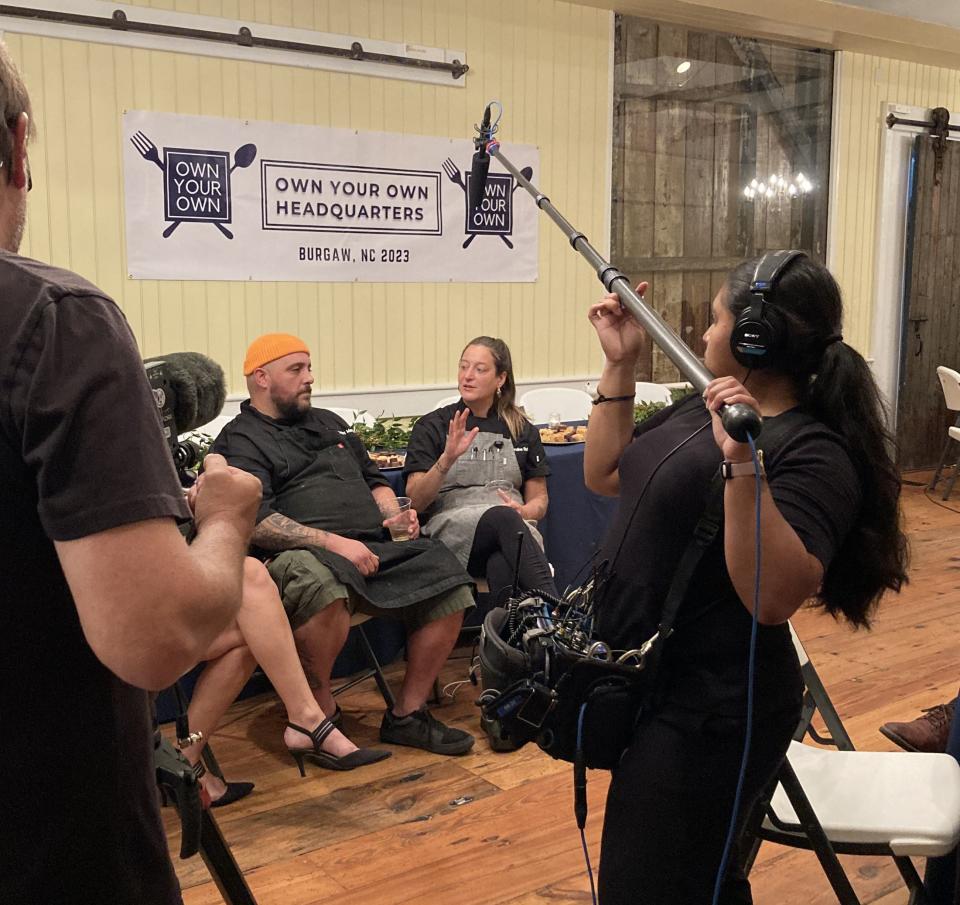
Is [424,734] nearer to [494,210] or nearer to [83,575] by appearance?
[83,575]

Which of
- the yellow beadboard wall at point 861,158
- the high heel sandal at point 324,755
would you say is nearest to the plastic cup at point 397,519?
the high heel sandal at point 324,755

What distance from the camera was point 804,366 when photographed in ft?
5.18

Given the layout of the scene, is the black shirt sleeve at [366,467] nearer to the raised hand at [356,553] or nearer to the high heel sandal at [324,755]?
the raised hand at [356,553]

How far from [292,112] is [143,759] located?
190 inches

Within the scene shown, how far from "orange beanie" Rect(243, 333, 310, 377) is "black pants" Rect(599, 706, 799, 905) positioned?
2.31 meters

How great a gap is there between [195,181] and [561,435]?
7.34ft

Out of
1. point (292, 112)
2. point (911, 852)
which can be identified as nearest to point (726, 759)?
point (911, 852)

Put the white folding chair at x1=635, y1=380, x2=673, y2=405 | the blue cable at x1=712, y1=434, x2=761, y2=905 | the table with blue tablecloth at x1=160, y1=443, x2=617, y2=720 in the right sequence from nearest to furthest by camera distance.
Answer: the blue cable at x1=712, y1=434, x2=761, y2=905
the table with blue tablecloth at x1=160, y1=443, x2=617, y2=720
the white folding chair at x1=635, y1=380, x2=673, y2=405

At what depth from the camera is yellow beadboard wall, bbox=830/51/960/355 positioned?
7562 mm

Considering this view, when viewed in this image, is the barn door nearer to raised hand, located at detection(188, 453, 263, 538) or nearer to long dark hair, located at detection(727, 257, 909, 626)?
long dark hair, located at detection(727, 257, 909, 626)

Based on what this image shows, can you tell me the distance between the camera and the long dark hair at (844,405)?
1.54 meters

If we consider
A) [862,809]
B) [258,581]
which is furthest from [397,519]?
[862,809]

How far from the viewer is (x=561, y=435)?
451cm

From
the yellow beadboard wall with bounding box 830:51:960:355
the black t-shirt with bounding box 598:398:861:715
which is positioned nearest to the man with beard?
the black t-shirt with bounding box 598:398:861:715
